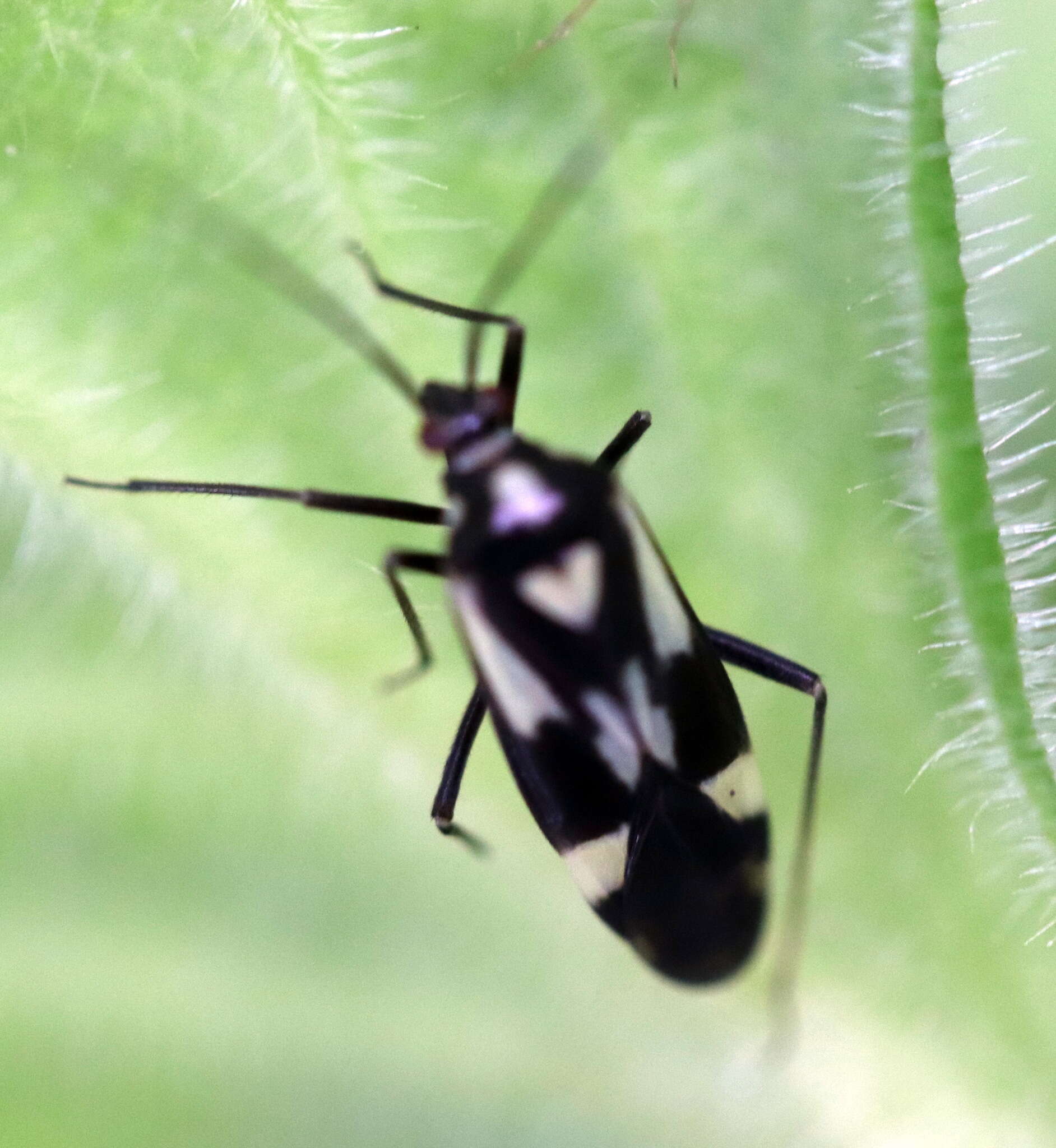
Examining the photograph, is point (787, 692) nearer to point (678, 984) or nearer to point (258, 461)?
point (678, 984)

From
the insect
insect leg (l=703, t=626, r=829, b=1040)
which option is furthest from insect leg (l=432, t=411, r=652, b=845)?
insect leg (l=703, t=626, r=829, b=1040)

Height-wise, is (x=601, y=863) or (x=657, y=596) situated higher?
(x=657, y=596)

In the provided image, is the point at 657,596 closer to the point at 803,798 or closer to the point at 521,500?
the point at 521,500

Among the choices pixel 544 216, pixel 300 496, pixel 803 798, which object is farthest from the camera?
pixel 803 798

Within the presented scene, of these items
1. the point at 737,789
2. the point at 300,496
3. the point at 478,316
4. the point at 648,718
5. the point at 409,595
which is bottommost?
the point at 737,789

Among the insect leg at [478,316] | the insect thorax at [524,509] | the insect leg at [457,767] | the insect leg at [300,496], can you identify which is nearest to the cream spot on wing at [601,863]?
the insect leg at [457,767]

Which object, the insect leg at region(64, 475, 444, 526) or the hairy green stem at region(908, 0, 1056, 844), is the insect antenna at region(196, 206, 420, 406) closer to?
the insect leg at region(64, 475, 444, 526)

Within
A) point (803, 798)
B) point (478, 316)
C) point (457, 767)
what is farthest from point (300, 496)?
point (803, 798)

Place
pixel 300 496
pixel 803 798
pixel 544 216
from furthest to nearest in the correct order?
pixel 803 798
pixel 300 496
pixel 544 216
